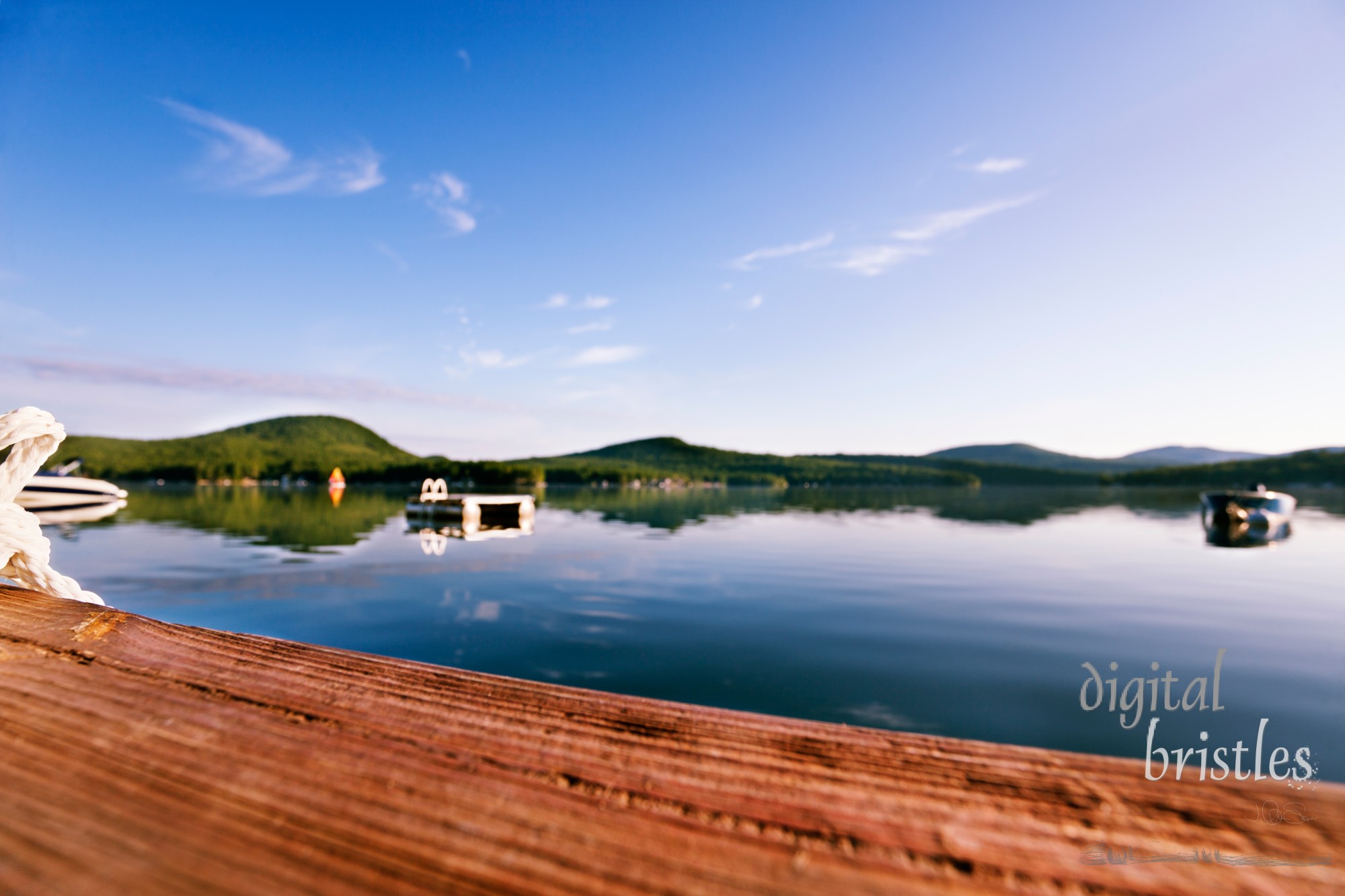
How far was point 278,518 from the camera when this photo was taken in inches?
1496

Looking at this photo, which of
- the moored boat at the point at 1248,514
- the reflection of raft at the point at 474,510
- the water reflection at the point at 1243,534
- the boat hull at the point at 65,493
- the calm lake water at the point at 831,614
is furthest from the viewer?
the boat hull at the point at 65,493

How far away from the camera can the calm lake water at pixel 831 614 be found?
315 inches

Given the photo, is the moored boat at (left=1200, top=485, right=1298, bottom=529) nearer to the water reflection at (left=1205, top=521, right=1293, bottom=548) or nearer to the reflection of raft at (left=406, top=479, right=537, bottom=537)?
the water reflection at (left=1205, top=521, right=1293, bottom=548)

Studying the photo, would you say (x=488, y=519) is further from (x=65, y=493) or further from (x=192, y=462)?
(x=192, y=462)

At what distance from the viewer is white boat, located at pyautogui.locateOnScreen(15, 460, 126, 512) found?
41.0 m

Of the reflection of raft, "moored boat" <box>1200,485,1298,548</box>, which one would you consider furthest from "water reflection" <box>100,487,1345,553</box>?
"moored boat" <box>1200,485,1298,548</box>

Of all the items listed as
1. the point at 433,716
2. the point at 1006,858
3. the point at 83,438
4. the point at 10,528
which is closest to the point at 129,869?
Answer: the point at 433,716

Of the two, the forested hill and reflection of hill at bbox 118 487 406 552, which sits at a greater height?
the forested hill

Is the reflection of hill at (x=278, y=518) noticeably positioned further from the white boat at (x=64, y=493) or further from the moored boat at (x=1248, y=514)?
the moored boat at (x=1248, y=514)

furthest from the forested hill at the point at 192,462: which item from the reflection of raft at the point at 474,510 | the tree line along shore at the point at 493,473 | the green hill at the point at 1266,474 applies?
the green hill at the point at 1266,474

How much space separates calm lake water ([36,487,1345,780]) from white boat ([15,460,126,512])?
67.5ft

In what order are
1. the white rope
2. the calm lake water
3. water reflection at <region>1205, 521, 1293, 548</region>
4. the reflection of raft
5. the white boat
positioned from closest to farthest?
the white rope
the calm lake water
water reflection at <region>1205, 521, 1293, 548</region>
the reflection of raft
the white boat

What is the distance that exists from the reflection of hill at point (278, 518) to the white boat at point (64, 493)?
205 cm
